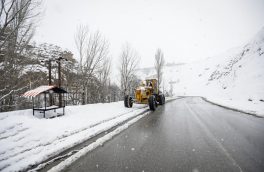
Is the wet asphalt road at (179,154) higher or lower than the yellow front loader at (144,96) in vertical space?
lower

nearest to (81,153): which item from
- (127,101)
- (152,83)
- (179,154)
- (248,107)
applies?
(179,154)

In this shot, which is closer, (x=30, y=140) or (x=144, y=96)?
(x=30, y=140)

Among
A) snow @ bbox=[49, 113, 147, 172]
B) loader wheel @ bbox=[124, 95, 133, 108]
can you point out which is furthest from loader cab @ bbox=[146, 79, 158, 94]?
snow @ bbox=[49, 113, 147, 172]

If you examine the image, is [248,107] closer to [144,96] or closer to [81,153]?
[144,96]

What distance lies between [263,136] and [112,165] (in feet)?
16.3

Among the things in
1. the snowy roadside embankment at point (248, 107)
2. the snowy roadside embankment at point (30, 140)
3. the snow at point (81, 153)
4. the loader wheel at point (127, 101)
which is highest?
the loader wheel at point (127, 101)

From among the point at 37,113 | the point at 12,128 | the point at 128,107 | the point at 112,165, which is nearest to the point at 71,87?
the point at 128,107

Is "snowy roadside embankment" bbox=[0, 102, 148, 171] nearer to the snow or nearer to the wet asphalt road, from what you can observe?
the snow

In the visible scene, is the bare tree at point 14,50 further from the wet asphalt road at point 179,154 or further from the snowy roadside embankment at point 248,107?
the snowy roadside embankment at point 248,107

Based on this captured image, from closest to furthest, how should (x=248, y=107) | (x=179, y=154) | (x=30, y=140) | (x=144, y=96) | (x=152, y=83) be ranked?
(x=179, y=154) → (x=30, y=140) → (x=248, y=107) → (x=144, y=96) → (x=152, y=83)

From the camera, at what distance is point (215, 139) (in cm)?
448

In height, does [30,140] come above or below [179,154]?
above

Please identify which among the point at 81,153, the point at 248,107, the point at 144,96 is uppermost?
the point at 144,96

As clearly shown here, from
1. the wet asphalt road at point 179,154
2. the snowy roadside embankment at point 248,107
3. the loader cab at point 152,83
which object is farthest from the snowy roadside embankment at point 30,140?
the snowy roadside embankment at point 248,107
